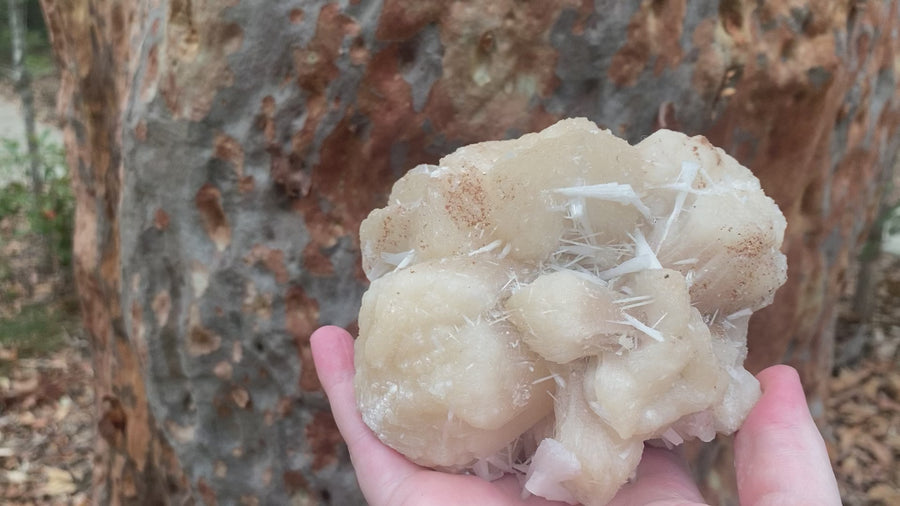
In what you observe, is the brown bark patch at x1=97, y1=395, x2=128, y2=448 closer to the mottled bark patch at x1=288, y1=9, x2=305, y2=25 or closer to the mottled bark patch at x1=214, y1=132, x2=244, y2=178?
the mottled bark patch at x1=214, y1=132, x2=244, y2=178

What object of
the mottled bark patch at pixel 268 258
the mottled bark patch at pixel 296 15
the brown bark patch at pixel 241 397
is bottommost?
the brown bark patch at pixel 241 397

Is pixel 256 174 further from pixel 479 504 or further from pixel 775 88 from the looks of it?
pixel 775 88

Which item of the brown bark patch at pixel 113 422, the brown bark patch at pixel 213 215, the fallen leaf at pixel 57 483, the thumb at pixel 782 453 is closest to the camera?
the thumb at pixel 782 453

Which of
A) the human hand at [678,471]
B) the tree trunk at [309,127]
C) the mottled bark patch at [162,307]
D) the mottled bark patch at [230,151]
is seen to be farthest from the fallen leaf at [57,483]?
the human hand at [678,471]

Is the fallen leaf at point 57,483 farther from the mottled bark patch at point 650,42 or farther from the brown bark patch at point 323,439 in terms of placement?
the mottled bark patch at point 650,42

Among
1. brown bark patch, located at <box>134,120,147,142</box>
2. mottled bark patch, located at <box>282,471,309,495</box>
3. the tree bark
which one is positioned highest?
brown bark patch, located at <box>134,120,147,142</box>

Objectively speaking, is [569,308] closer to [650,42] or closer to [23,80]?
[650,42]

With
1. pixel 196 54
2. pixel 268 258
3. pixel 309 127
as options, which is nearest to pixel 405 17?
pixel 309 127

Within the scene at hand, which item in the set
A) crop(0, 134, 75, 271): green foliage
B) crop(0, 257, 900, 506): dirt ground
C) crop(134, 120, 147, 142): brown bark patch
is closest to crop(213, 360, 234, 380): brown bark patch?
crop(134, 120, 147, 142): brown bark patch
